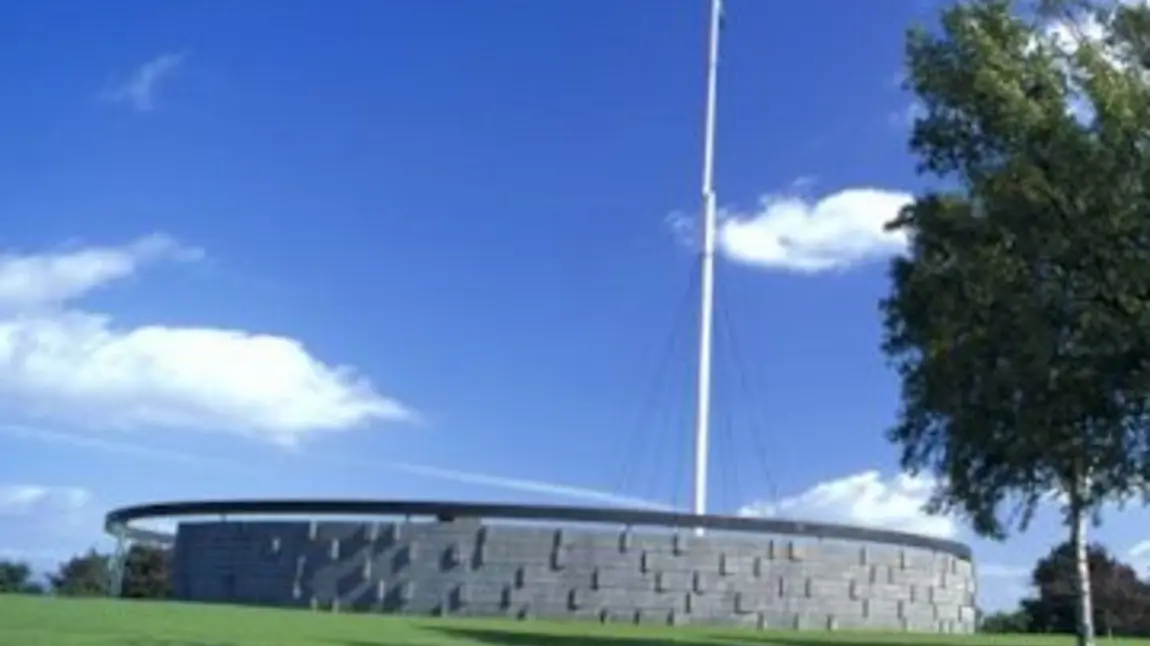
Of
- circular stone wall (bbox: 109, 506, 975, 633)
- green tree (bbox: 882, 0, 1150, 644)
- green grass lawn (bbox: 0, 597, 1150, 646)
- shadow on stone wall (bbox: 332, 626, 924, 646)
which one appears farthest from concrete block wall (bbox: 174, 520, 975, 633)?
green tree (bbox: 882, 0, 1150, 644)

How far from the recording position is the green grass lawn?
63.4ft

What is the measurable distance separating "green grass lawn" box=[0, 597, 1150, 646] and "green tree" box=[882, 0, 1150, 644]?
7.20m

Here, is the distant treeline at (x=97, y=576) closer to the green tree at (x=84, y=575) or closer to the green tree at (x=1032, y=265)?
the green tree at (x=84, y=575)

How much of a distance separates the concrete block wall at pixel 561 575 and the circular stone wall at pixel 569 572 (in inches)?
1.5

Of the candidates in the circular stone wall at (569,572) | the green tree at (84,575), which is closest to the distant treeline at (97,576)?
the green tree at (84,575)

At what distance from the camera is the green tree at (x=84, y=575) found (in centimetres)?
7175

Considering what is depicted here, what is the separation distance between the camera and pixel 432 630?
2773 centimetres

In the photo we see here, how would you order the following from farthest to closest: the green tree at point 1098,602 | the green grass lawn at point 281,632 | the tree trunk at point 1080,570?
the green tree at point 1098,602
the tree trunk at point 1080,570
the green grass lawn at point 281,632

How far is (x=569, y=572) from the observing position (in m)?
40.9

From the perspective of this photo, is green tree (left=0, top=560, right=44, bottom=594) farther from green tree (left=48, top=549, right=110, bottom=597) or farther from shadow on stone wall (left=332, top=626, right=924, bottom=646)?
shadow on stone wall (left=332, top=626, right=924, bottom=646)

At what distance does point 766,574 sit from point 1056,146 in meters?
23.6

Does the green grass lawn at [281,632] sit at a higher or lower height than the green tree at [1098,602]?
lower

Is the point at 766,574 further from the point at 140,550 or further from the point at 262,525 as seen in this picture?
the point at 140,550

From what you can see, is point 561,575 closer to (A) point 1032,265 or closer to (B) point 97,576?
(A) point 1032,265
